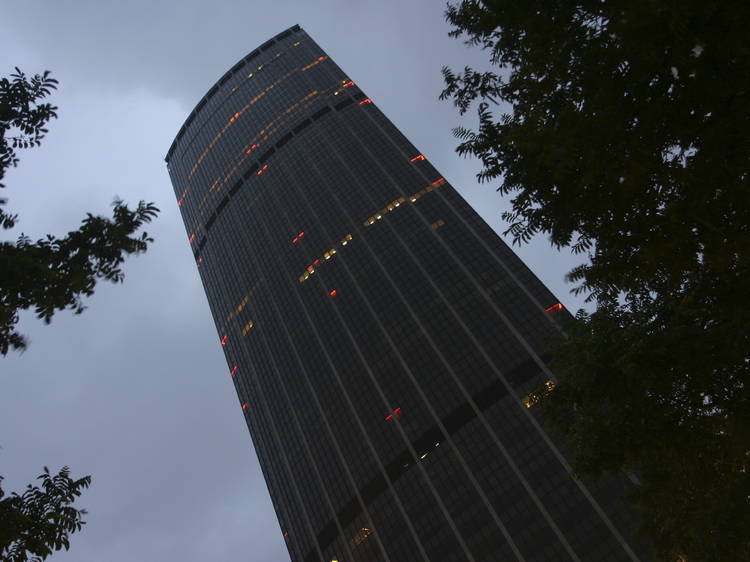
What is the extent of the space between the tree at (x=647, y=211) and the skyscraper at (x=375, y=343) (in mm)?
50618

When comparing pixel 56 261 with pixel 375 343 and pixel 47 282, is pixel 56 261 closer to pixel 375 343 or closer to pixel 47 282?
pixel 47 282

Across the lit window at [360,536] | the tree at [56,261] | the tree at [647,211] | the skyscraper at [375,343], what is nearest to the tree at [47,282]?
the tree at [56,261]

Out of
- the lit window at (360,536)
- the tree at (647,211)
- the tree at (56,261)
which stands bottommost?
the tree at (647,211)

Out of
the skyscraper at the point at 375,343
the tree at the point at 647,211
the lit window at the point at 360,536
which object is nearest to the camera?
the tree at the point at 647,211

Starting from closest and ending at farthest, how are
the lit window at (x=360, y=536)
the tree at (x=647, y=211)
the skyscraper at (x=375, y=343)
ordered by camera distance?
1. the tree at (x=647, y=211)
2. the skyscraper at (x=375, y=343)
3. the lit window at (x=360, y=536)

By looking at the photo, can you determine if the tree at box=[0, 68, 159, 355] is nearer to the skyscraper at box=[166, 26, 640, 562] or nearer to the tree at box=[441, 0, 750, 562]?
the tree at box=[441, 0, 750, 562]

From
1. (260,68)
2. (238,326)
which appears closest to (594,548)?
(238,326)

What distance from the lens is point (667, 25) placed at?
8.69 metres

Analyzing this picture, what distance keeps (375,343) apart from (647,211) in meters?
96.4

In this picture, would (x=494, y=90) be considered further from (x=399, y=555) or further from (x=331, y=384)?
(x=331, y=384)

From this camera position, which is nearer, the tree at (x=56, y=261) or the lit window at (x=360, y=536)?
the tree at (x=56, y=261)

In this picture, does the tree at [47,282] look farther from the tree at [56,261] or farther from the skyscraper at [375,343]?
the skyscraper at [375,343]

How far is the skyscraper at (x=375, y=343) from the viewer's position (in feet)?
265

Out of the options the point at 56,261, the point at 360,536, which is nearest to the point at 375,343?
the point at 360,536
